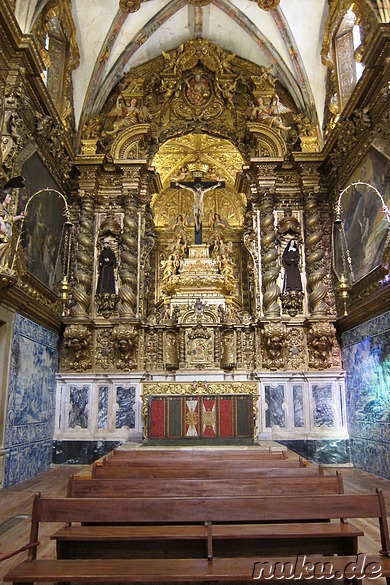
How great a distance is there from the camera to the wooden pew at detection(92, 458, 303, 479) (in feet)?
15.5

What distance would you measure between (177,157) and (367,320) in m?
8.59

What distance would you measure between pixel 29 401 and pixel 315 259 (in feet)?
25.5

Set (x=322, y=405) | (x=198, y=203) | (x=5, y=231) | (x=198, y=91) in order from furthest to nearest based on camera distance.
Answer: (x=198, y=203) < (x=198, y=91) < (x=322, y=405) < (x=5, y=231)

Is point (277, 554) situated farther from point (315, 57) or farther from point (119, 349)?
point (315, 57)

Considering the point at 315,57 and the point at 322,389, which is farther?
the point at 315,57

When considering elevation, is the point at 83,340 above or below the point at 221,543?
above

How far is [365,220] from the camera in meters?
10.5

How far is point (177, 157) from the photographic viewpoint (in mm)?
16156

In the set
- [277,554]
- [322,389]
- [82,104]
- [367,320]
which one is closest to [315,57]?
[82,104]

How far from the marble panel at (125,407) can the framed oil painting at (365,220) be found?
591 cm

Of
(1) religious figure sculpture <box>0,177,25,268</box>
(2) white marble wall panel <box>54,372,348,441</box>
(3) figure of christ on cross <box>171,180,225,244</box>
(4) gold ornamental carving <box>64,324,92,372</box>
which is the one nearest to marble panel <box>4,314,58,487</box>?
(4) gold ornamental carving <box>64,324,92,372</box>

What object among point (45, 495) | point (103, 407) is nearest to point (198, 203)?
point (103, 407)

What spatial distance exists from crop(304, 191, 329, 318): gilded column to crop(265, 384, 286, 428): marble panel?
2105mm

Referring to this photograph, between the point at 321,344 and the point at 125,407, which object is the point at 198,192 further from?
the point at 125,407
